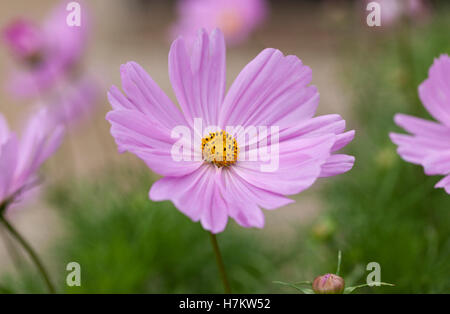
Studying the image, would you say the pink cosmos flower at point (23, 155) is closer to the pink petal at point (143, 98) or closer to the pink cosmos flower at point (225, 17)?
the pink petal at point (143, 98)

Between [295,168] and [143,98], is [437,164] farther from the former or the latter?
[143,98]

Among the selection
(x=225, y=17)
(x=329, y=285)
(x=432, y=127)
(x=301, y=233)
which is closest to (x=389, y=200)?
(x=301, y=233)

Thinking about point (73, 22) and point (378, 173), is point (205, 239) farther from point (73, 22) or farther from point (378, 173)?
point (73, 22)

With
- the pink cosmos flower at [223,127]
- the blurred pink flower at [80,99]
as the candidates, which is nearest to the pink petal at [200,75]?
the pink cosmos flower at [223,127]

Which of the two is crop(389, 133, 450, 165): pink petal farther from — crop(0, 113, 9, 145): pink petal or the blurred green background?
crop(0, 113, 9, 145): pink petal

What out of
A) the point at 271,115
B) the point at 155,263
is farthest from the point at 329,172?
the point at 155,263

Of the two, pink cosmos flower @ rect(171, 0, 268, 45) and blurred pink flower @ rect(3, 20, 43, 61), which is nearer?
blurred pink flower @ rect(3, 20, 43, 61)

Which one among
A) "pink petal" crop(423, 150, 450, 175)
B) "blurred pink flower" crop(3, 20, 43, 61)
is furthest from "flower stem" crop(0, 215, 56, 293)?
"blurred pink flower" crop(3, 20, 43, 61)
